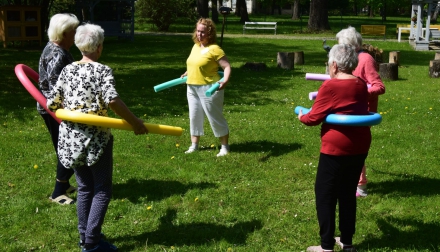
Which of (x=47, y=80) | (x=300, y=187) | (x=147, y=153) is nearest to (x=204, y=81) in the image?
(x=147, y=153)

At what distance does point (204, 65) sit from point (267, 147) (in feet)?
5.96

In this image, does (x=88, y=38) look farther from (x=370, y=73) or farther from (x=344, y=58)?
(x=370, y=73)

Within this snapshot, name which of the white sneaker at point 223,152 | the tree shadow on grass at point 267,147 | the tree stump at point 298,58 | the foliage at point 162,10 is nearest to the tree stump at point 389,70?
the tree stump at point 298,58

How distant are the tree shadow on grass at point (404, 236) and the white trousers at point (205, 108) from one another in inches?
120

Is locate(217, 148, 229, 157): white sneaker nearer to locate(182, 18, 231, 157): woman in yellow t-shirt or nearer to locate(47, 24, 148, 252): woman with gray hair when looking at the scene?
locate(182, 18, 231, 157): woman in yellow t-shirt

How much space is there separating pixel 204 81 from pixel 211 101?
305 mm

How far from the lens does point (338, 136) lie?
4.44m

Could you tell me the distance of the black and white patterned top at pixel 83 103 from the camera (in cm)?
441

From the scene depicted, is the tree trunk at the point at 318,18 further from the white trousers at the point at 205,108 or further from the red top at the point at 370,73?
the red top at the point at 370,73

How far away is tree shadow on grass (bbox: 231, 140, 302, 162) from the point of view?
→ 827 centimetres

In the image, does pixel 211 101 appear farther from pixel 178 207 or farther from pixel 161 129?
pixel 161 129

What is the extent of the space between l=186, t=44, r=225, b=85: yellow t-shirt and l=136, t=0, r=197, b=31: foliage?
28164mm

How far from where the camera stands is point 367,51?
19.7ft

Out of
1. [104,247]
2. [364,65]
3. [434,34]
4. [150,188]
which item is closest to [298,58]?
[434,34]
